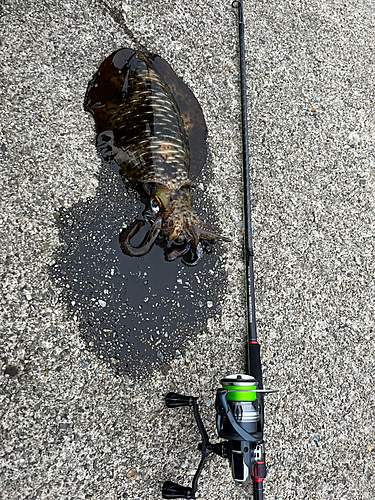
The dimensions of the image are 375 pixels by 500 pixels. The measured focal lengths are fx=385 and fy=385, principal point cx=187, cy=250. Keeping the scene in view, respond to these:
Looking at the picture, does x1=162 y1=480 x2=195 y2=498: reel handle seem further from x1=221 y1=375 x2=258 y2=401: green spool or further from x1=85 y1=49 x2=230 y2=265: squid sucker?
x1=85 y1=49 x2=230 y2=265: squid sucker

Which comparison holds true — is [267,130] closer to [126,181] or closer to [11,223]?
[126,181]

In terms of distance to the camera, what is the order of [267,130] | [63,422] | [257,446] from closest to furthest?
1. [257,446]
2. [63,422]
3. [267,130]

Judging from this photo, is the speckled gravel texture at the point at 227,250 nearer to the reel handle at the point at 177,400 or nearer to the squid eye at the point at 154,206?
the reel handle at the point at 177,400

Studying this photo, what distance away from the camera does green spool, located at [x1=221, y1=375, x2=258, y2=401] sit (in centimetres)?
219

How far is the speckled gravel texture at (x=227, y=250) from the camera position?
7.75ft

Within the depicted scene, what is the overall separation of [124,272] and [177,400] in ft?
2.94

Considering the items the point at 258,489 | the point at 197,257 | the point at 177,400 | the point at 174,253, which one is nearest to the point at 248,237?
the point at 197,257

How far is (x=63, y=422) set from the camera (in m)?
2.33

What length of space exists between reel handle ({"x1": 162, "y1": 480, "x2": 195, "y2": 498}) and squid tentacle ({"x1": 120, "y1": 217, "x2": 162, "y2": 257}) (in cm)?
147

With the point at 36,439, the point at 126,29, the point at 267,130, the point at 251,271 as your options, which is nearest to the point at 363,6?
the point at 267,130

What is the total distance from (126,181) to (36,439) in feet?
5.62

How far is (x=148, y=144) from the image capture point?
8.47 feet

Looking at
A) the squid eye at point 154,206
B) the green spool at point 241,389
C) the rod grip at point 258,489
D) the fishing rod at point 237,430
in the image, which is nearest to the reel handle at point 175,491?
the fishing rod at point 237,430

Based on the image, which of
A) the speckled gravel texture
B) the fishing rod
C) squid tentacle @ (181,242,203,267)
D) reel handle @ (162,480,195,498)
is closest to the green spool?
the fishing rod
